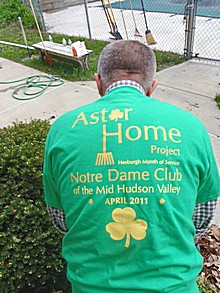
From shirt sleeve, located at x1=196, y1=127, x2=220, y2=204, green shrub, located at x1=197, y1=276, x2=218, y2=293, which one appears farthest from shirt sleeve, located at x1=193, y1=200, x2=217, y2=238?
green shrub, located at x1=197, y1=276, x2=218, y2=293

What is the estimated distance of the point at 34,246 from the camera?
192 centimetres

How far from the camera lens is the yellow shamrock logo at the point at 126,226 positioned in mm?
1060

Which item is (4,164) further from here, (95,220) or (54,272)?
(95,220)

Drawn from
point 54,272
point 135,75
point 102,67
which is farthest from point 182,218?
point 54,272

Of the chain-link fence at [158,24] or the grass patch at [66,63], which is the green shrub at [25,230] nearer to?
the grass patch at [66,63]

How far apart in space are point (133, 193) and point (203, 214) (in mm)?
465

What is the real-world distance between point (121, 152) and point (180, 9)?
11.7 m

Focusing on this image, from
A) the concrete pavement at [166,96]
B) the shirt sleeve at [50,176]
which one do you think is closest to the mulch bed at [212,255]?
the shirt sleeve at [50,176]

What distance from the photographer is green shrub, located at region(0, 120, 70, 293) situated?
1.86m

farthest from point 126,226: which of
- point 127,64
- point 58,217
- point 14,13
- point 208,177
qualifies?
point 14,13

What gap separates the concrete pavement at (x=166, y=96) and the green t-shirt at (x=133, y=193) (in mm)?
3029

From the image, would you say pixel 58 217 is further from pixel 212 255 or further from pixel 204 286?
pixel 212 255

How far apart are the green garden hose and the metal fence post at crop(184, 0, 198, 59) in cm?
270

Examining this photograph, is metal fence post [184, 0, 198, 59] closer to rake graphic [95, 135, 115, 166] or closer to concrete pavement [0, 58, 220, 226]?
concrete pavement [0, 58, 220, 226]
